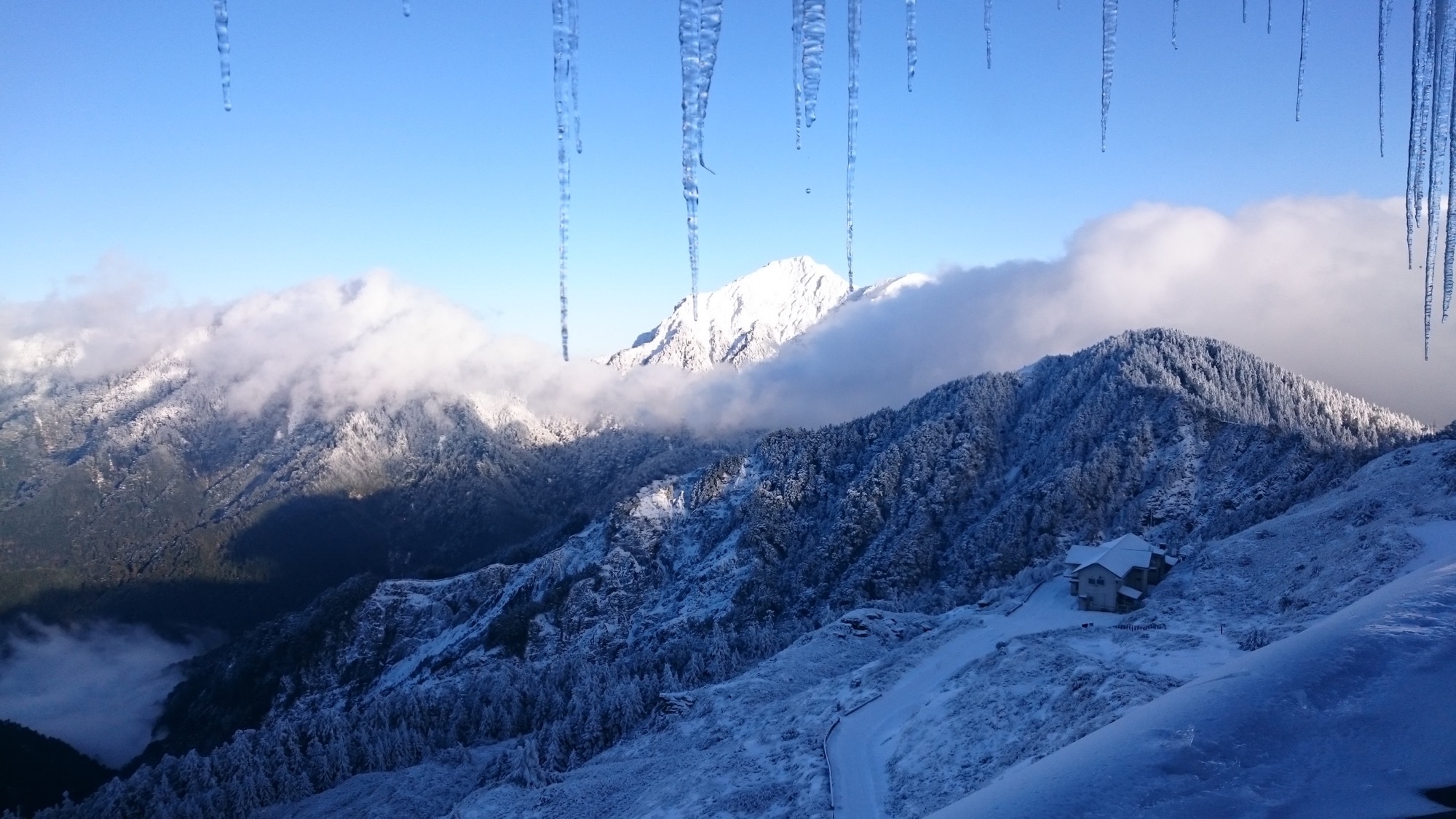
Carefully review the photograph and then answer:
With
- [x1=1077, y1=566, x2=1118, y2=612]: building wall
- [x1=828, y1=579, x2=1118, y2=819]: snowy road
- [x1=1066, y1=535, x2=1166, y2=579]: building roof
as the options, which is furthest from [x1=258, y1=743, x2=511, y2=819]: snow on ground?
[x1=1066, y1=535, x2=1166, y2=579]: building roof

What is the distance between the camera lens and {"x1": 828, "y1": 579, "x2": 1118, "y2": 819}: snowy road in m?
28.8

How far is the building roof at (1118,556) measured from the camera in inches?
2051

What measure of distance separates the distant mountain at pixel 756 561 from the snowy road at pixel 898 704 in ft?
49.2

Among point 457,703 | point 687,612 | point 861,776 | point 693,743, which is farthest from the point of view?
point 687,612

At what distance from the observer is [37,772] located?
104 m

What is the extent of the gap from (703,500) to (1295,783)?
14001 centimetres

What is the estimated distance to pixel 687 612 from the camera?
379ft

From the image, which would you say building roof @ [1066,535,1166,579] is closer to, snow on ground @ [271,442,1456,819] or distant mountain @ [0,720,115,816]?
Answer: snow on ground @ [271,442,1456,819]

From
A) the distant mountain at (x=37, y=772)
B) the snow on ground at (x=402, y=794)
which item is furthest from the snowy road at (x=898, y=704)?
the distant mountain at (x=37, y=772)

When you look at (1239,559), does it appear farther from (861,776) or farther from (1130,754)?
(1130,754)

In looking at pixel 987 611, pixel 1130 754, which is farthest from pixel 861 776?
pixel 987 611

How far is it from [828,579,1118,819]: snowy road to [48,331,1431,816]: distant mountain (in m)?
15.0

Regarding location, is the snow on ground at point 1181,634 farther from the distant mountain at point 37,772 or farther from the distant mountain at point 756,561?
the distant mountain at point 37,772

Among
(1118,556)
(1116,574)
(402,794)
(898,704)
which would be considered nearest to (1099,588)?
(1116,574)
